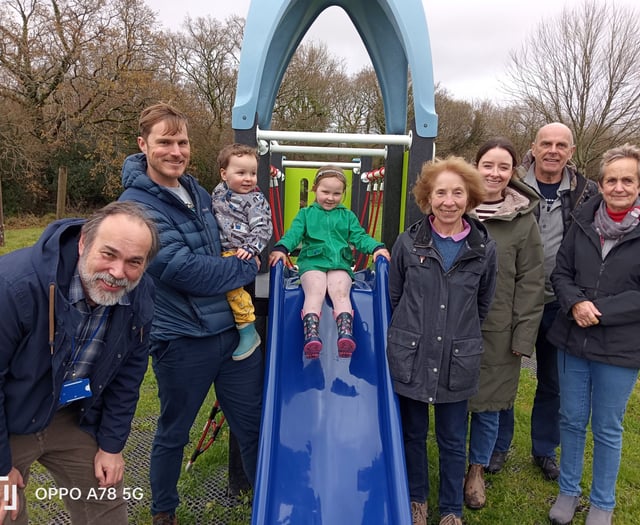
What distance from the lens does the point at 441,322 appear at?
237cm

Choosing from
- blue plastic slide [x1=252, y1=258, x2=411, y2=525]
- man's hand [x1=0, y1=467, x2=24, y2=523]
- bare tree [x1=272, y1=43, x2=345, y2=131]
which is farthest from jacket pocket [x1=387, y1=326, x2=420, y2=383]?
bare tree [x1=272, y1=43, x2=345, y2=131]

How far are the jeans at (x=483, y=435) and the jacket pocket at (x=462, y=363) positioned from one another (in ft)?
2.26

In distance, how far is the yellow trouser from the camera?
2.47 meters

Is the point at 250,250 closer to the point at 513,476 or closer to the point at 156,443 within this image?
the point at 156,443

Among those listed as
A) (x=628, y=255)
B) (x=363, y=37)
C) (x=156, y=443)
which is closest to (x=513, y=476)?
(x=628, y=255)

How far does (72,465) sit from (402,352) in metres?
1.55

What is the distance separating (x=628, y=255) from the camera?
7.80 feet

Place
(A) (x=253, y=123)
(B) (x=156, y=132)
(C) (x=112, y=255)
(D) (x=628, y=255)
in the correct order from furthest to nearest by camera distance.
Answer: (A) (x=253, y=123), (D) (x=628, y=255), (B) (x=156, y=132), (C) (x=112, y=255)

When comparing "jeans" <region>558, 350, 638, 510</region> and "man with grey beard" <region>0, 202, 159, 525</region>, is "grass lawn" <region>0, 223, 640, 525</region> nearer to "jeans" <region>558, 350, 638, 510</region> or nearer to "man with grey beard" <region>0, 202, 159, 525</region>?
"jeans" <region>558, 350, 638, 510</region>

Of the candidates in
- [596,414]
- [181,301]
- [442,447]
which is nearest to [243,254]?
[181,301]

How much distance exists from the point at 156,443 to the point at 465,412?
1.60 m

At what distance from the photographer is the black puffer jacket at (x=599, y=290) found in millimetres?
2369

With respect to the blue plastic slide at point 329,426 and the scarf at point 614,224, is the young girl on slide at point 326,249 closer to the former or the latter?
the blue plastic slide at point 329,426

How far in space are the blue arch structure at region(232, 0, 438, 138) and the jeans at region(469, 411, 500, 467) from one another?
173cm
